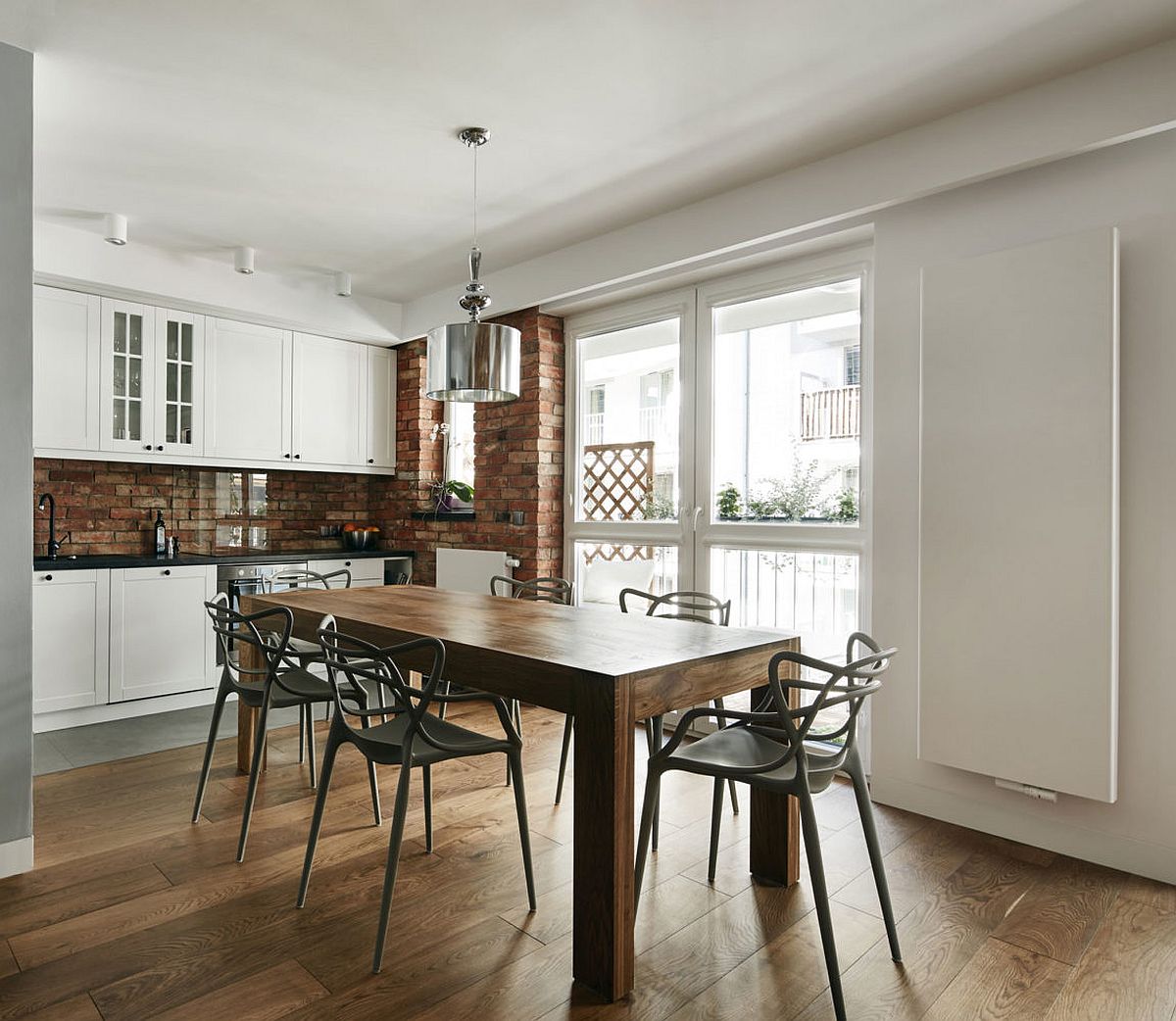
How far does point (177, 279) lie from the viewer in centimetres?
426

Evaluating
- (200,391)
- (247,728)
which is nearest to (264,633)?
(247,728)

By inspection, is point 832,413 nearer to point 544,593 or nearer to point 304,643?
point 544,593

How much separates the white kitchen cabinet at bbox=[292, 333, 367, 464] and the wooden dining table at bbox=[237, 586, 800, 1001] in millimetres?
2322

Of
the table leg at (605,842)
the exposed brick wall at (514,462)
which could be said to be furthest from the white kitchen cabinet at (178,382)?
the table leg at (605,842)

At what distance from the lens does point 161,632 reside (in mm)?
4227

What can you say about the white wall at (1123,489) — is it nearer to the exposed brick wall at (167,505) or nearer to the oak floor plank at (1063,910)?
the oak floor plank at (1063,910)

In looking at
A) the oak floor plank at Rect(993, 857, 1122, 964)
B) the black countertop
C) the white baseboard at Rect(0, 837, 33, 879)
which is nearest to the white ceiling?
the black countertop

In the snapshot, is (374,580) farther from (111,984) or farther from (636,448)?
(111,984)

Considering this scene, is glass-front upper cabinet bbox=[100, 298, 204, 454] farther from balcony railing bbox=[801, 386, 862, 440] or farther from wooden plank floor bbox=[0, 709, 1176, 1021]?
balcony railing bbox=[801, 386, 862, 440]

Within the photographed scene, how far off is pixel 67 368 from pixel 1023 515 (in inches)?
173

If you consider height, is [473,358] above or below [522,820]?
above

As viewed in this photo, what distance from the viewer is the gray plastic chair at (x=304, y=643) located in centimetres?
254

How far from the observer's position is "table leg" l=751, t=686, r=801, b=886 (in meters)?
2.34

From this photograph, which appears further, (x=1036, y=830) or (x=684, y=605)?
(x=684, y=605)
